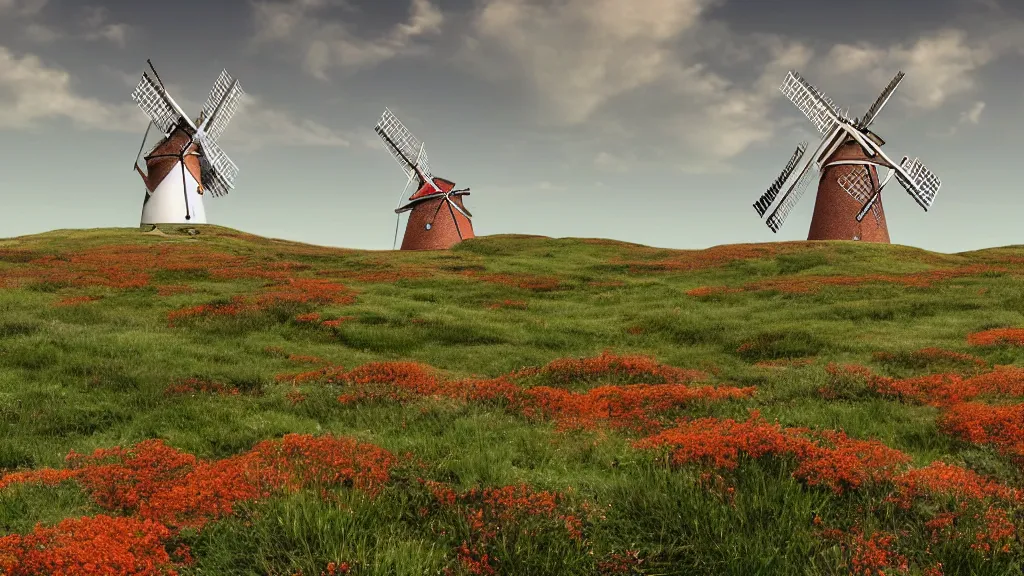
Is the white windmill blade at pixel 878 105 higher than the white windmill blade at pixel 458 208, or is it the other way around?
the white windmill blade at pixel 878 105

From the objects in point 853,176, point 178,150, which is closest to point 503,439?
point 853,176

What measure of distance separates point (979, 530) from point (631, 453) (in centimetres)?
398

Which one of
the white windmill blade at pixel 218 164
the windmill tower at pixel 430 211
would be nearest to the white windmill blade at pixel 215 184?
the white windmill blade at pixel 218 164

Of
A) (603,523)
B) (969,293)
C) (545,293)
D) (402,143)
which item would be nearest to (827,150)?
(969,293)

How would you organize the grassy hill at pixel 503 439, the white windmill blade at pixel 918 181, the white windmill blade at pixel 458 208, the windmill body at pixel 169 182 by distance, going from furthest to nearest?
1. the windmill body at pixel 169 182
2. the white windmill blade at pixel 458 208
3. the white windmill blade at pixel 918 181
4. the grassy hill at pixel 503 439

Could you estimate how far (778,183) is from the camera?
7119 cm

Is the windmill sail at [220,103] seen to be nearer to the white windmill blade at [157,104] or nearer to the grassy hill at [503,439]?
the white windmill blade at [157,104]

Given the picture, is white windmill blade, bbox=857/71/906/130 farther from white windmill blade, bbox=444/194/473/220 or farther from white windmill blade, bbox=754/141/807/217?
white windmill blade, bbox=444/194/473/220

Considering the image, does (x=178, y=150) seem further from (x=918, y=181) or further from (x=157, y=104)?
(x=918, y=181)

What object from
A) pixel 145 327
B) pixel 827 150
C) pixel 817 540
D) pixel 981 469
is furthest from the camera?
pixel 827 150

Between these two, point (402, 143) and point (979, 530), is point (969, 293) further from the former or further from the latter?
point (402, 143)

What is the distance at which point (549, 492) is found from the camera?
277 inches

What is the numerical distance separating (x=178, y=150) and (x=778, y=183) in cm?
7380

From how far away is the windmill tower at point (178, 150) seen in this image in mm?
80312
